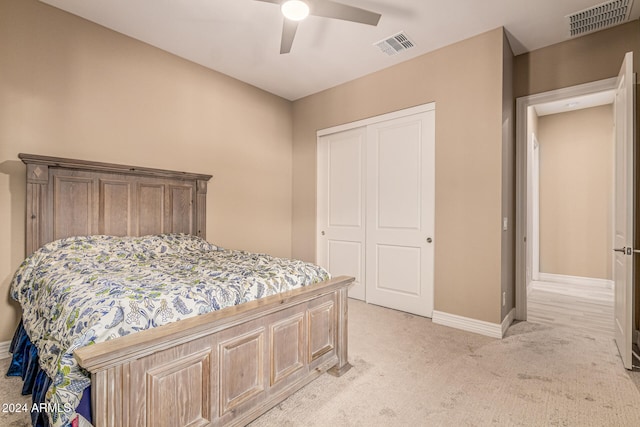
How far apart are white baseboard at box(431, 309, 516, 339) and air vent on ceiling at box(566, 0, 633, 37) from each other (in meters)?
2.85

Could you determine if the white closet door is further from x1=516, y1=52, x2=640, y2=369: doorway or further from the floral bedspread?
x1=516, y1=52, x2=640, y2=369: doorway

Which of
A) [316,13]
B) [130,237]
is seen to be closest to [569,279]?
[316,13]

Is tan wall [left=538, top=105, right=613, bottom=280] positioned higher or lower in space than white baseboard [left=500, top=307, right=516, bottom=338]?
higher

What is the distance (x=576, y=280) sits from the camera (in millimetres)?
5070

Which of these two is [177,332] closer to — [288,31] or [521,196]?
[288,31]

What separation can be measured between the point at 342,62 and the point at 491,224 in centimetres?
247

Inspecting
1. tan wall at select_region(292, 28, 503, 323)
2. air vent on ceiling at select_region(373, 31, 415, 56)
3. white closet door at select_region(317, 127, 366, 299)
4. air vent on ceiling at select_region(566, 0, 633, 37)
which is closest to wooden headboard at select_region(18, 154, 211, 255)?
white closet door at select_region(317, 127, 366, 299)

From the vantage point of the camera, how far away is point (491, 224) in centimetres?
302

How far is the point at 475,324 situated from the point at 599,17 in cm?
301

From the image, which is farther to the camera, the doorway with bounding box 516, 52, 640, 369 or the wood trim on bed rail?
the doorway with bounding box 516, 52, 640, 369

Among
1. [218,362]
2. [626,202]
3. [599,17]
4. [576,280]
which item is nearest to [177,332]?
[218,362]

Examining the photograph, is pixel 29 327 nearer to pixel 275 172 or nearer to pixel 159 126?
pixel 159 126

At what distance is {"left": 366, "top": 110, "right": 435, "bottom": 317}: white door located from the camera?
351cm

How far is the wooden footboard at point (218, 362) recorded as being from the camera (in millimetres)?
1178
